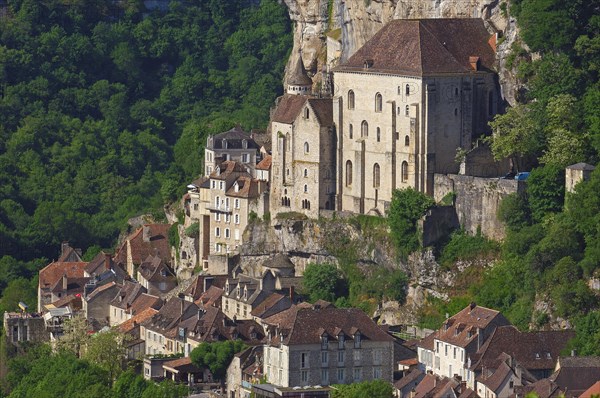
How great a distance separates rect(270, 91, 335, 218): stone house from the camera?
14138cm

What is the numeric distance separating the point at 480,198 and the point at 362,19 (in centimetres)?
2421

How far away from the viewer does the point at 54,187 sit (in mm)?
177875

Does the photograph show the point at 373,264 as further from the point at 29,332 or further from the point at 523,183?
the point at 29,332

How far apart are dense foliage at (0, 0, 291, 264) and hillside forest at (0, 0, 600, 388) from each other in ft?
0.45

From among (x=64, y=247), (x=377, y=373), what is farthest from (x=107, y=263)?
(x=377, y=373)

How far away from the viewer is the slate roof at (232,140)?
15212 centimetres

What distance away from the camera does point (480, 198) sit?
133750mm

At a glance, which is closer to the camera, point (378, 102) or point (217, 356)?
point (217, 356)

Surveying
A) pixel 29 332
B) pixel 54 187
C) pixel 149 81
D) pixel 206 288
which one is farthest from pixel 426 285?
pixel 149 81

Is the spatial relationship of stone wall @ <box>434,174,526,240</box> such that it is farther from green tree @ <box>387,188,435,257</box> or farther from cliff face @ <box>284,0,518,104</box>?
cliff face @ <box>284,0,518,104</box>

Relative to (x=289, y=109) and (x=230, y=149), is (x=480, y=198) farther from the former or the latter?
(x=230, y=149)

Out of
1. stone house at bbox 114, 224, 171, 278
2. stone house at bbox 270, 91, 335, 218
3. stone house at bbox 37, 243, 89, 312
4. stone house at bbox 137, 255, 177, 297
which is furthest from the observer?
stone house at bbox 114, 224, 171, 278

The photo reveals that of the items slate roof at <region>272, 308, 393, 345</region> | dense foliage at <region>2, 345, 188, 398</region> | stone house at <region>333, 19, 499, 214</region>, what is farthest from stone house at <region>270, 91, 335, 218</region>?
slate roof at <region>272, 308, 393, 345</region>

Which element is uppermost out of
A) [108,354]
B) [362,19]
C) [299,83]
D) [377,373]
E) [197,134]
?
[362,19]
